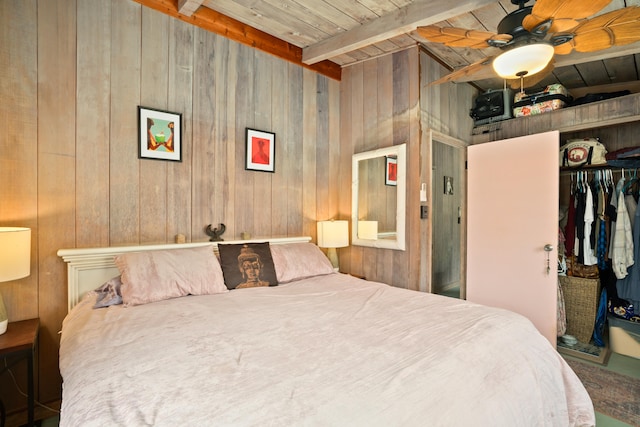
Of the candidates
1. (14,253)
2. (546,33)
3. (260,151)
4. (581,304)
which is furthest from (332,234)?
(581,304)

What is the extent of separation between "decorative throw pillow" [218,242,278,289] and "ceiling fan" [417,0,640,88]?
1904 mm

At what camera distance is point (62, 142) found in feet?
6.61

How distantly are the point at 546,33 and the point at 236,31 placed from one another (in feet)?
7.60

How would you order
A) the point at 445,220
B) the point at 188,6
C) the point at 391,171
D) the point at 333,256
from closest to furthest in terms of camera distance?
the point at 188,6
the point at 391,171
the point at 333,256
the point at 445,220

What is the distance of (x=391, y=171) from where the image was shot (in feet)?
10.4

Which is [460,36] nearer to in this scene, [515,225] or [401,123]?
[401,123]

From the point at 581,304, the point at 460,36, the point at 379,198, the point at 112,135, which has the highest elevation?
the point at 460,36

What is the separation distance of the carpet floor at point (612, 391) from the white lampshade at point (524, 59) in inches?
85.9

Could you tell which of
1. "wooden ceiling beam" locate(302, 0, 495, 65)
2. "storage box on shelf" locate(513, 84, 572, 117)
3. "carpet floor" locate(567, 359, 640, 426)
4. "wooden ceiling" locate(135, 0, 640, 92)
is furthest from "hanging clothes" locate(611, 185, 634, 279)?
"wooden ceiling beam" locate(302, 0, 495, 65)

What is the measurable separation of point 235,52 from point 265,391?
9.08 ft

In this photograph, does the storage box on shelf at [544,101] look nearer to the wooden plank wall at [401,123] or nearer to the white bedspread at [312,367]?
the wooden plank wall at [401,123]

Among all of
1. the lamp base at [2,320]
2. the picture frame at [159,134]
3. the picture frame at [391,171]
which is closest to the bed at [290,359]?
the lamp base at [2,320]

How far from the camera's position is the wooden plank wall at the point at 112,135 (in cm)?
190

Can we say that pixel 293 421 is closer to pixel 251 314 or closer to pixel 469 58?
pixel 251 314
